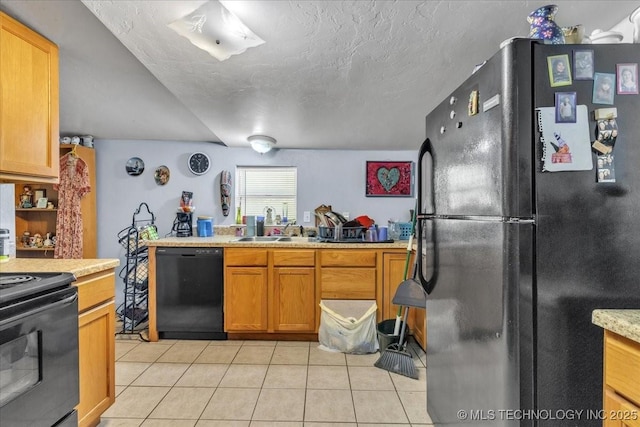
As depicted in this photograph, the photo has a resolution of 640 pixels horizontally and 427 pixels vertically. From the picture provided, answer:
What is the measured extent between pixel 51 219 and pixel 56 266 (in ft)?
9.13

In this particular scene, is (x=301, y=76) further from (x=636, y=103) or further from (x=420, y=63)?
(x=636, y=103)

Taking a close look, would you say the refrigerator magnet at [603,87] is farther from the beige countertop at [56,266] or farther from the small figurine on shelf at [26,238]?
the small figurine on shelf at [26,238]

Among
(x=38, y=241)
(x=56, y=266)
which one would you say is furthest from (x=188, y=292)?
(x=38, y=241)

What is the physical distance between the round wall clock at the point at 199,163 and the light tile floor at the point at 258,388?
1948 millimetres

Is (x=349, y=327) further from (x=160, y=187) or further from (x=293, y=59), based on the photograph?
(x=160, y=187)

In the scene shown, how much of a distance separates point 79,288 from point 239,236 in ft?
7.21

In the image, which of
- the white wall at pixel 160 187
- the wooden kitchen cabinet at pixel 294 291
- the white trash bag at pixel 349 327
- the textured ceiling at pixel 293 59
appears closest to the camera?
the textured ceiling at pixel 293 59

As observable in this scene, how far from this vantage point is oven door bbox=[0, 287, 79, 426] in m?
1.12

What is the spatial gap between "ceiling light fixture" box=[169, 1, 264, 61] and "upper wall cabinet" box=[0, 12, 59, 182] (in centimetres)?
83

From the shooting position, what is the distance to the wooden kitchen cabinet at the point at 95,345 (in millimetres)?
1542

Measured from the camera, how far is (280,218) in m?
3.87

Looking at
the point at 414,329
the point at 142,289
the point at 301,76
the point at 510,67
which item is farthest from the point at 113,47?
the point at 414,329

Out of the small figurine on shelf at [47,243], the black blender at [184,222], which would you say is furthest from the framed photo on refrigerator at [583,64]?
the small figurine on shelf at [47,243]

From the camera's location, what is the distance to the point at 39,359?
4.08ft
